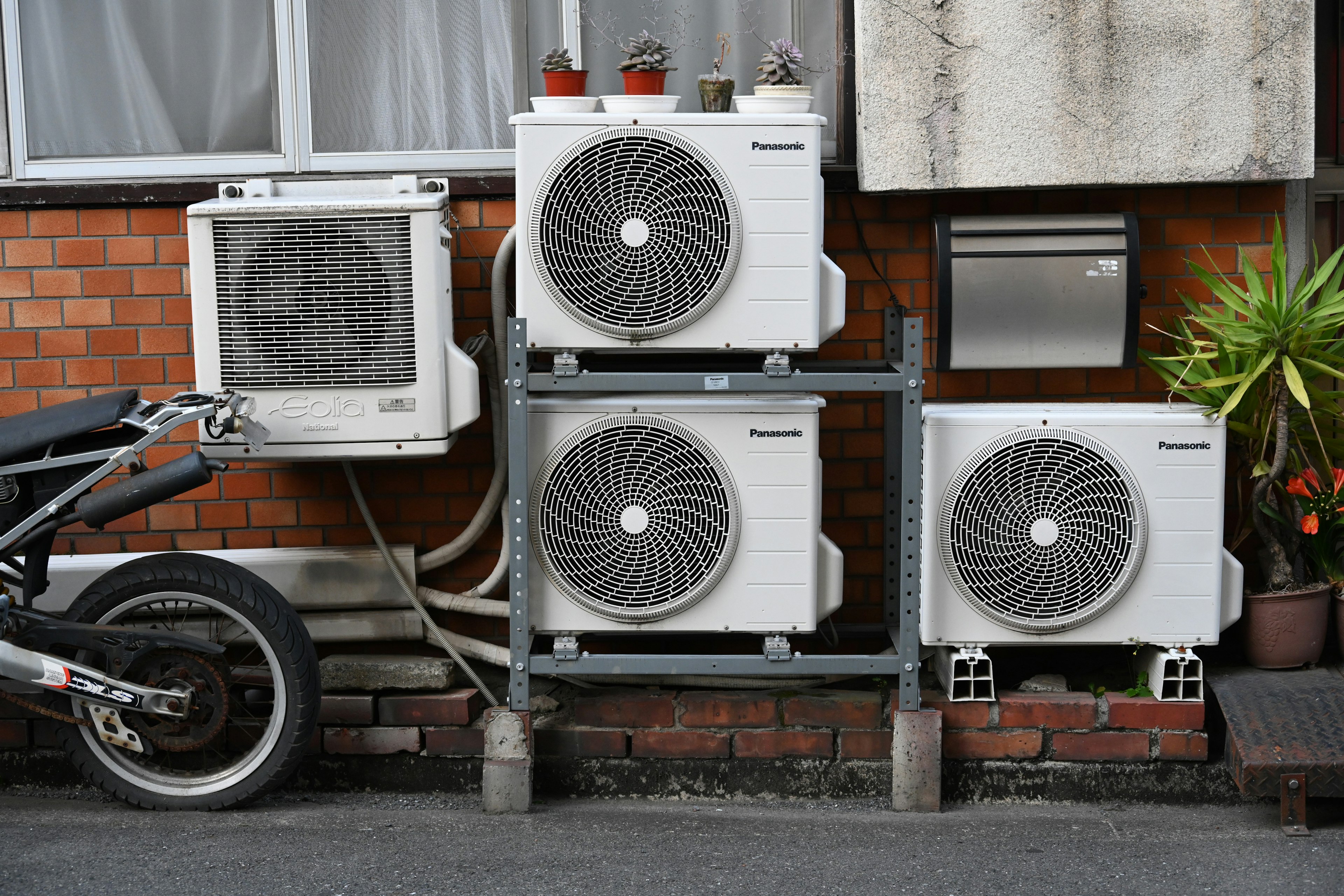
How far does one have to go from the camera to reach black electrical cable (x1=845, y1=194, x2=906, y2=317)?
358 centimetres

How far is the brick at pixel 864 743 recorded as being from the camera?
3389mm

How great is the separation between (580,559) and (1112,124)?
1.89 meters

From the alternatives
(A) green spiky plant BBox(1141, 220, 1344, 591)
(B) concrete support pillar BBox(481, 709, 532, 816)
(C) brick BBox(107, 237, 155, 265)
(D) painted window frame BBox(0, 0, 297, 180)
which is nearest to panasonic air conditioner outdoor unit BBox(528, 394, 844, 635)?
(B) concrete support pillar BBox(481, 709, 532, 816)

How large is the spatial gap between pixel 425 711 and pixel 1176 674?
2116mm

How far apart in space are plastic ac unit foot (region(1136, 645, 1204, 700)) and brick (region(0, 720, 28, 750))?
3.25 meters

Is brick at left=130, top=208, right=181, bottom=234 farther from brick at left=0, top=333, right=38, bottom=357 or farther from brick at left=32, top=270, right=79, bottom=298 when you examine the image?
brick at left=0, top=333, right=38, bottom=357

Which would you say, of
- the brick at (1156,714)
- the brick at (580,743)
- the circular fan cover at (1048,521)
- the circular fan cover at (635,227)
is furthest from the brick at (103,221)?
the brick at (1156,714)

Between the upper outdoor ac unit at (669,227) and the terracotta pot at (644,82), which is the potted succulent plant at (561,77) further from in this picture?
the upper outdoor ac unit at (669,227)

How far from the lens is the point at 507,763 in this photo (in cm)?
323

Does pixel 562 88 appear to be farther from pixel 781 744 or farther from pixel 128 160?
pixel 781 744

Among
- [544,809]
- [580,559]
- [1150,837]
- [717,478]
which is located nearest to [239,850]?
[544,809]

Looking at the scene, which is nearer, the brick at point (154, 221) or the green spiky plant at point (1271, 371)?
the green spiky plant at point (1271, 371)

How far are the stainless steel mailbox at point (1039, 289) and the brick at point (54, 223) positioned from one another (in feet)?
8.42

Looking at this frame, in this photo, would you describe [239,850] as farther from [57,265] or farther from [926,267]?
[926,267]
